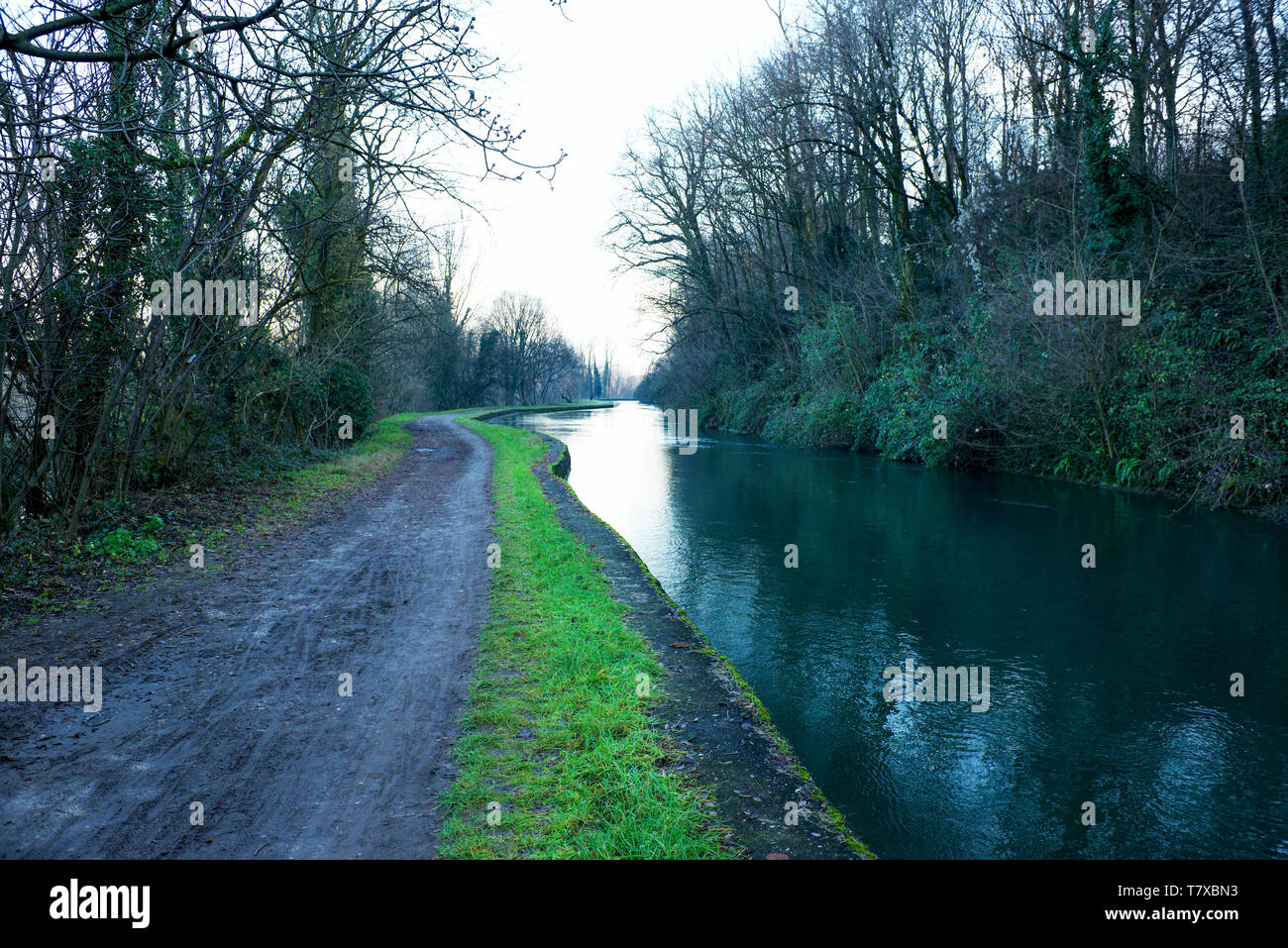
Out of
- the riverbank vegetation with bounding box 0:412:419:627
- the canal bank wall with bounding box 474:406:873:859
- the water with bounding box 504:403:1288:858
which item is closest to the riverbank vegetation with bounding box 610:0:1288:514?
the water with bounding box 504:403:1288:858

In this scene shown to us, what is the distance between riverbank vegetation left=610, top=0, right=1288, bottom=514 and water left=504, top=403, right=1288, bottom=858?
198 cm

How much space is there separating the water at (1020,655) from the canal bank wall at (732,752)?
2.11 ft

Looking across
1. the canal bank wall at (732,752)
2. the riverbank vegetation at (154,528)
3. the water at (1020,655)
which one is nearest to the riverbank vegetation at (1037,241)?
the water at (1020,655)

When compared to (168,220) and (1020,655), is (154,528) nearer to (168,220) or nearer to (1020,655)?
(168,220)

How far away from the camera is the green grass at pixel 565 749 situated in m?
2.81

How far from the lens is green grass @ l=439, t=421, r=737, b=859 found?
111 inches

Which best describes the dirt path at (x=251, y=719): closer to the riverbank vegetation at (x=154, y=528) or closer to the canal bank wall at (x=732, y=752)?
the riverbank vegetation at (x=154, y=528)

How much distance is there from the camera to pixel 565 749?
359 cm

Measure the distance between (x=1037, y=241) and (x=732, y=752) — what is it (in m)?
15.4

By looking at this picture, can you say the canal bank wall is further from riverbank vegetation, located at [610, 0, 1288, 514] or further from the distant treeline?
riverbank vegetation, located at [610, 0, 1288, 514]

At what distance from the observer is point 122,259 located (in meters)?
7.74

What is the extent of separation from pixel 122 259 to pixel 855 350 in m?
19.5

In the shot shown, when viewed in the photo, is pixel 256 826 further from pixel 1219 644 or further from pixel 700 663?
pixel 1219 644
